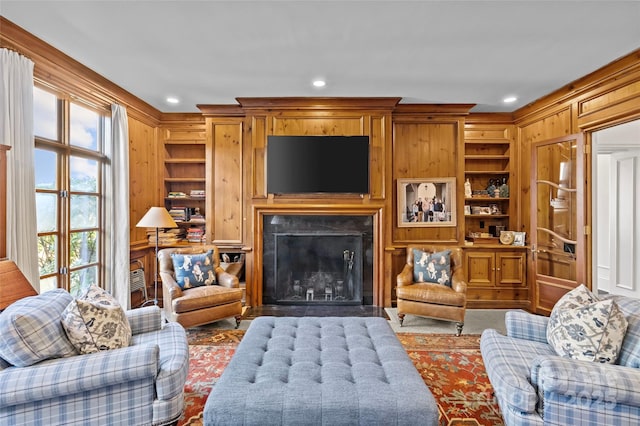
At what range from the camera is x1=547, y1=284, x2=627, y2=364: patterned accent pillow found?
1.81 m

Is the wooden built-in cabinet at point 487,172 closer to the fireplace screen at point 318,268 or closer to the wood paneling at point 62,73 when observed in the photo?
the fireplace screen at point 318,268

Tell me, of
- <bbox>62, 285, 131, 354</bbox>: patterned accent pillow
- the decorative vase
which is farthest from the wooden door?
<bbox>62, 285, 131, 354</bbox>: patterned accent pillow

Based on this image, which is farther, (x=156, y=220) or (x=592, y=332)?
(x=156, y=220)

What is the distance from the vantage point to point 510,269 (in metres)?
4.63

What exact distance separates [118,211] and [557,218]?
5.47 meters

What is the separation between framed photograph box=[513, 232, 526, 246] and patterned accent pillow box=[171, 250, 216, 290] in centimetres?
422

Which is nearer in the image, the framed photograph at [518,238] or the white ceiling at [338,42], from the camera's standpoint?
the white ceiling at [338,42]

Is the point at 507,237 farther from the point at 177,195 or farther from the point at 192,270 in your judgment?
the point at 177,195

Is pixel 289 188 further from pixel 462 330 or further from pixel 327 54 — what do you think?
pixel 462 330

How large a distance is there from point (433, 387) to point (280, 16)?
3.06 metres

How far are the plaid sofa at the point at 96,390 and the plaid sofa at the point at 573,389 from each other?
186 centimetres

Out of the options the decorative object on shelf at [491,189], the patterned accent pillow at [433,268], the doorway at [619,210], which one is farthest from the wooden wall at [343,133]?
the doorway at [619,210]

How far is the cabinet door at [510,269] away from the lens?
4.61 metres

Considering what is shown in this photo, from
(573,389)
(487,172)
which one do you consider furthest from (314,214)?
(573,389)
